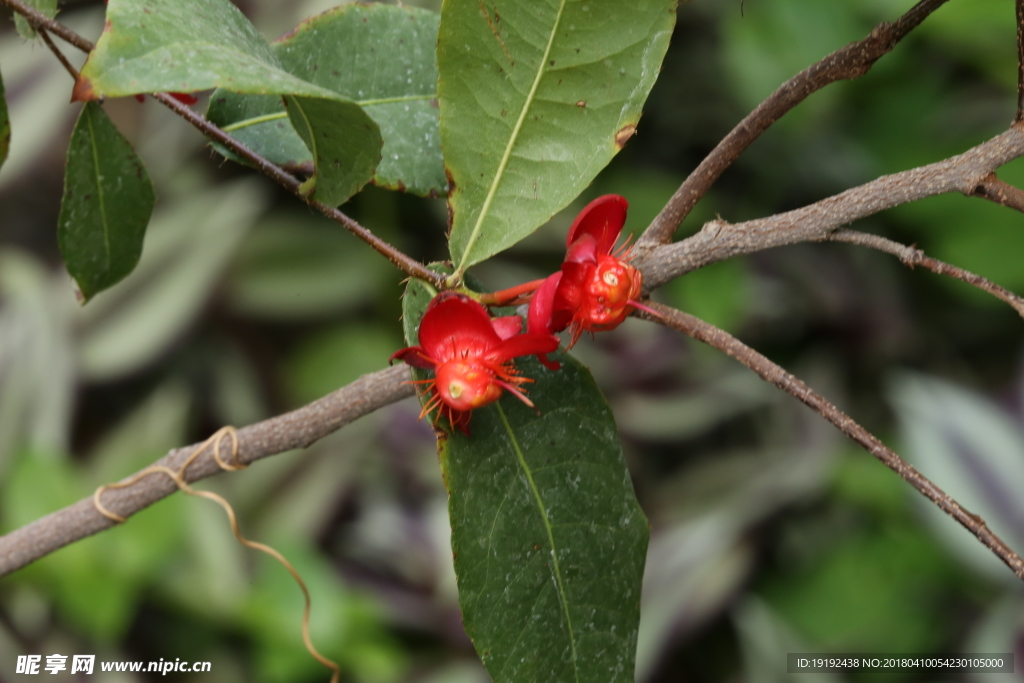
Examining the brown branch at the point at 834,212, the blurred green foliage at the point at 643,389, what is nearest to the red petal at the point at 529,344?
the brown branch at the point at 834,212

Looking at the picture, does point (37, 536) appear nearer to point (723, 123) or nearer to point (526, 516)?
point (526, 516)

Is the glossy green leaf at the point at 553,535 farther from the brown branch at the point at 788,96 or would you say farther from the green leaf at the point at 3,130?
the green leaf at the point at 3,130

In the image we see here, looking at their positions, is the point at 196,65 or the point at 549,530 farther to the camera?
the point at 549,530

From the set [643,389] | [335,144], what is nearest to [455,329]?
[335,144]

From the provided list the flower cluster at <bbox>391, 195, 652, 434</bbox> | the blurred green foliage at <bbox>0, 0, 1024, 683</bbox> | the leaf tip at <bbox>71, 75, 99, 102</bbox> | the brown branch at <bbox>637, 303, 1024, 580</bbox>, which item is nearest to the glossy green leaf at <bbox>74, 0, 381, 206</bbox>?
the leaf tip at <bbox>71, 75, 99, 102</bbox>

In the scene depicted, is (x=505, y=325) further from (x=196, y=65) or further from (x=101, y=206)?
(x=101, y=206)
